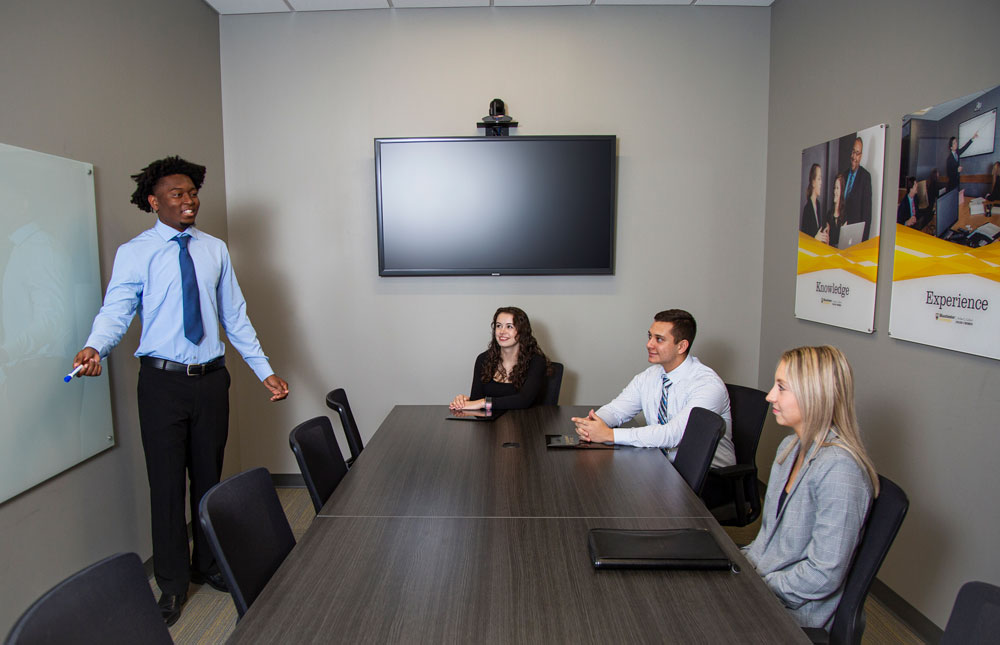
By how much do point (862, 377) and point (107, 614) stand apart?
10.5ft

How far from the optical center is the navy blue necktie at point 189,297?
273 centimetres

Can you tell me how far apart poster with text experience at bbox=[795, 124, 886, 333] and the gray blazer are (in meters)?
1.56

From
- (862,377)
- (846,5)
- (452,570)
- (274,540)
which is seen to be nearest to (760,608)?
(452,570)

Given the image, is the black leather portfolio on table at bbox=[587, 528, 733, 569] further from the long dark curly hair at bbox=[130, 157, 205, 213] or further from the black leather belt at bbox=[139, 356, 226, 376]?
the long dark curly hair at bbox=[130, 157, 205, 213]

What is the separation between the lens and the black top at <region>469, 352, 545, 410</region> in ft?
10.8

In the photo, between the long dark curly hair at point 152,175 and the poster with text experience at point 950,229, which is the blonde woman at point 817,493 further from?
the long dark curly hair at point 152,175

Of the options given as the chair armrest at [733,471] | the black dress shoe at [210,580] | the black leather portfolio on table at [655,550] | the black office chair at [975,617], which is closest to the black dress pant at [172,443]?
the black dress shoe at [210,580]

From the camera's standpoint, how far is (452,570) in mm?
1518

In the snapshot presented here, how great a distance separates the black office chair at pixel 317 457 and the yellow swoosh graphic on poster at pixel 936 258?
102 inches

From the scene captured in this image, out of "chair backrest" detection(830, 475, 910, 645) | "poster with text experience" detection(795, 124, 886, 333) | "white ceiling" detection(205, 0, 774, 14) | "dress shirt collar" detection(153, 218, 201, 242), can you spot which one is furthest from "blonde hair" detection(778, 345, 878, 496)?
"white ceiling" detection(205, 0, 774, 14)

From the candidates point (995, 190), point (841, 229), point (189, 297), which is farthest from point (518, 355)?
point (995, 190)

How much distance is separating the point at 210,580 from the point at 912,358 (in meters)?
3.52

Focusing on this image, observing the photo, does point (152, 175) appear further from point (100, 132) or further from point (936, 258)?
point (936, 258)

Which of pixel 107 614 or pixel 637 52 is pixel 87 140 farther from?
pixel 637 52
